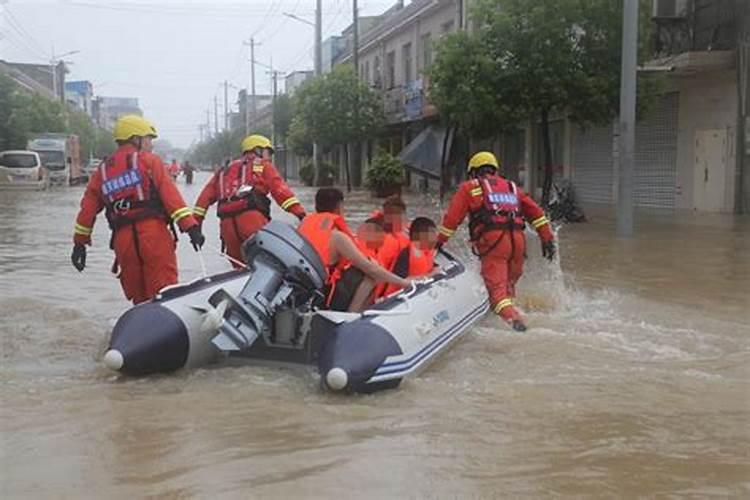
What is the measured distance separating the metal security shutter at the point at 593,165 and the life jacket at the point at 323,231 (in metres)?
20.5

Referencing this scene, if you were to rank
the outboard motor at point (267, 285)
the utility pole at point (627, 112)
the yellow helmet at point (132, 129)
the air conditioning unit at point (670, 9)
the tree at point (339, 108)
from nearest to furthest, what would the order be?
the outboard motor at point (267, 285), the yellow helmet at point (132, 129), the utility pole at point (627, 112), the air conditioning unit at point (670, 9), the tree at point (339, 108)

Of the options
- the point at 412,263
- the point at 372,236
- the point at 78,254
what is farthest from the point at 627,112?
the point at 78,254

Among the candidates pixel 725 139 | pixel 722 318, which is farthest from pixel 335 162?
pixel 722 318

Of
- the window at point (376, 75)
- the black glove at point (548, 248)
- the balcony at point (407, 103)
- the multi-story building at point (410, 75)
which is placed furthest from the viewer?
the window at point (376, 75)

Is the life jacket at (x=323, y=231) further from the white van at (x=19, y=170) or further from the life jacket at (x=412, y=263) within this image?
the white van at (x=19, y=170)

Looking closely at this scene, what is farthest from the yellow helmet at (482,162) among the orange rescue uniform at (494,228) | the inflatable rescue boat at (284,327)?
the inflatable rescue boat at (284,327)

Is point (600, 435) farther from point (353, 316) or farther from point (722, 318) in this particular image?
point (722, 318)

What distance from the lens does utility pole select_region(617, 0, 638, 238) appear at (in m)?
15.5

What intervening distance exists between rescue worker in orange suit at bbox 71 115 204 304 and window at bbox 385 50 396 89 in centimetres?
3712

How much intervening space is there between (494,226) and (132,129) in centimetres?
293

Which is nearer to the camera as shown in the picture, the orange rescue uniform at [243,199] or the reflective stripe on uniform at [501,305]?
the reflective stripe on uniform at [501,305]

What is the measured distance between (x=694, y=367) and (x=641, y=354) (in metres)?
0.47

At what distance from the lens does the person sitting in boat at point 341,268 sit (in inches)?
249

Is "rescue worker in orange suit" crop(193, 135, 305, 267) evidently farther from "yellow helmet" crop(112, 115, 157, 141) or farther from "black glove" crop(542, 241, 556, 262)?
"black glove" crop(542, 241, 556, 262)
